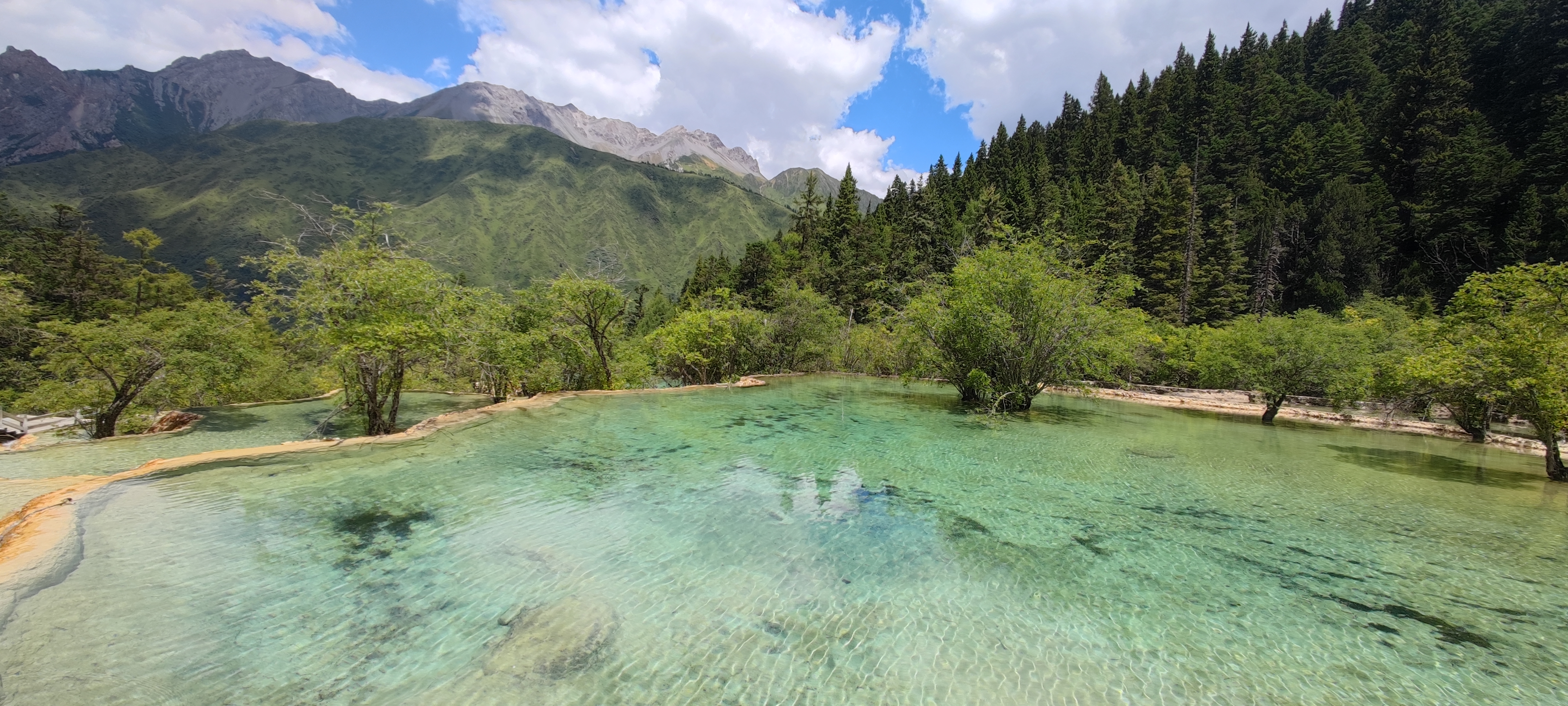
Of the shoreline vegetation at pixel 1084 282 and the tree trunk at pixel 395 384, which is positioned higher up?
the shoreline vegetation at pixel 1084 282

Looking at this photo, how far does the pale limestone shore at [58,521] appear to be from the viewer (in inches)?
146

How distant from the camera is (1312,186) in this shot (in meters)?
39.7

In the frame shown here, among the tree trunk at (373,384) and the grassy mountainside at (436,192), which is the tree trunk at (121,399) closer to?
the tree trunk at (373,384)

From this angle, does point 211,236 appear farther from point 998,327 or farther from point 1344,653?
point 1344,653

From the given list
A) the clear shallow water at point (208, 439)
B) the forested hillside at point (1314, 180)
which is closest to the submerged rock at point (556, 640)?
the clear shallow water at point (208, 439)

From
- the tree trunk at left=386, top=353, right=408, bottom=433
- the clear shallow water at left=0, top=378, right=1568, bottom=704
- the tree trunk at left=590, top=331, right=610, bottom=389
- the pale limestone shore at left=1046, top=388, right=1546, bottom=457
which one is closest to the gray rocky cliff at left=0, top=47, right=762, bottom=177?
the tree trunk at left=590, top=331, right=610, bottom=389

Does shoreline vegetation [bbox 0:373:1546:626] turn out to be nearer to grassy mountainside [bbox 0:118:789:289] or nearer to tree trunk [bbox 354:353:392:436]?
tree trunk [bbox 354:353:392:436]

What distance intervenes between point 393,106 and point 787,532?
9798 inches

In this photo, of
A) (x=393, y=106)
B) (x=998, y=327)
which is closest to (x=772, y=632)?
(x=998, y=327)

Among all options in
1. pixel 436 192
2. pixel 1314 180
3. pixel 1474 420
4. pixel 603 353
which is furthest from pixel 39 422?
pixel 436 192

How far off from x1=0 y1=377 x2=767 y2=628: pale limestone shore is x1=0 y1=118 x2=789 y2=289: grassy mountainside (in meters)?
53.7

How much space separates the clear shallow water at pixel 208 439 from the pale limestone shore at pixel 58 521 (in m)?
0.75

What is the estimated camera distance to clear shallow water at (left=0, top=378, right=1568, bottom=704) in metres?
3.22

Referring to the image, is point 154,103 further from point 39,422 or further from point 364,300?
point 364,300
